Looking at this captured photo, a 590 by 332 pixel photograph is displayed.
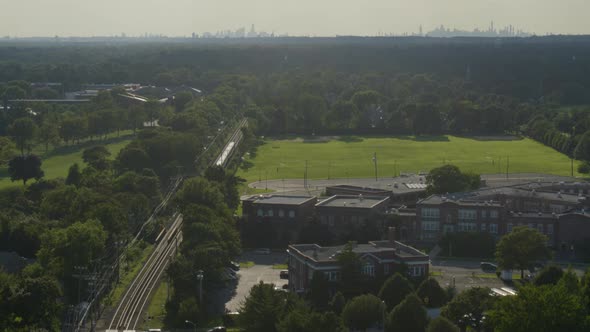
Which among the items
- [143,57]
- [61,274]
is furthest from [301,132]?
[143,57]

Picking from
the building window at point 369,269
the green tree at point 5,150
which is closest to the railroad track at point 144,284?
the building window at point 369,269

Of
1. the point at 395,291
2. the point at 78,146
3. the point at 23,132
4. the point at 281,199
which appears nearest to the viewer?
the point at 395,291

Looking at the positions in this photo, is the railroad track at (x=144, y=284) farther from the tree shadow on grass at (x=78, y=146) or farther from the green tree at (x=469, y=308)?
the tree shadow on grass at (x=78, y=146)

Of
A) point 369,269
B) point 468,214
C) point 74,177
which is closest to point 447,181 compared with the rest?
point 468,214

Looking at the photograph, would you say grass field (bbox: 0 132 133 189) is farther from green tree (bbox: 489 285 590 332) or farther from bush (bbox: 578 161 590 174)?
green tree (bbox: 489 285 590 332)

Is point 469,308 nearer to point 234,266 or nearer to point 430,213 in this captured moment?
point 234,266

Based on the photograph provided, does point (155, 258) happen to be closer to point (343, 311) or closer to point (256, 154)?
point (343, 311)

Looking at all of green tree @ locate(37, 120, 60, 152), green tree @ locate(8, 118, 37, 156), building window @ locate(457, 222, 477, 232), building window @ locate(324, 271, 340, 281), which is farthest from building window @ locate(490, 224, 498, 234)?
green tree @ locate(37, 120, 60, 152)
